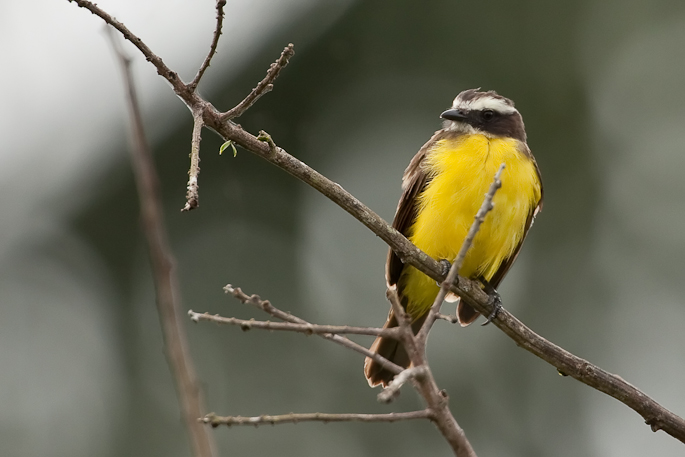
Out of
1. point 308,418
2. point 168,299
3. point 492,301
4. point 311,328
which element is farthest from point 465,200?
point 168,299

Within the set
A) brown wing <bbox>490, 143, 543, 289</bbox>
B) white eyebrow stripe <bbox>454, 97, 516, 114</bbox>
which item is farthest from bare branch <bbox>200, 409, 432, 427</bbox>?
white eyebrow stripe <bbox>454, 97, 516, 114</bbox>

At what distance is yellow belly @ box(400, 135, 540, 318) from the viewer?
4.29 metres

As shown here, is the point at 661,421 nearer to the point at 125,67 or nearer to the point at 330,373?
the point at 125,67

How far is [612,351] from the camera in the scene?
8461 mm

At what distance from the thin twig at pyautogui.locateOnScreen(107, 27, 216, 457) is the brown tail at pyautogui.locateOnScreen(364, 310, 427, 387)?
A: 3000mm

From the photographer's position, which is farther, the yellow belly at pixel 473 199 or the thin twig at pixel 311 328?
the yellow belly at pixel 473 199

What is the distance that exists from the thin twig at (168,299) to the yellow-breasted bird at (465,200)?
3126 mm

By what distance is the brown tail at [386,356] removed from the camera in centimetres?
432

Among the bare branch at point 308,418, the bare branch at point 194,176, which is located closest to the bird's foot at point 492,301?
the bare branch at point 194,176

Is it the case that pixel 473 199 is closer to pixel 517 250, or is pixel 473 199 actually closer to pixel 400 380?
→ pixel 517 250

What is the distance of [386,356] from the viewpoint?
4.73 m

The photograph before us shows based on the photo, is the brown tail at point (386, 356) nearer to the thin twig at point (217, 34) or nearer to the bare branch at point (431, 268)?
the bare branch at point (431, 268)

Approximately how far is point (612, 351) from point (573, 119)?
256 centimetres

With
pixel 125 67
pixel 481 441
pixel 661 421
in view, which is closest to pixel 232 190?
pixel 481 441
